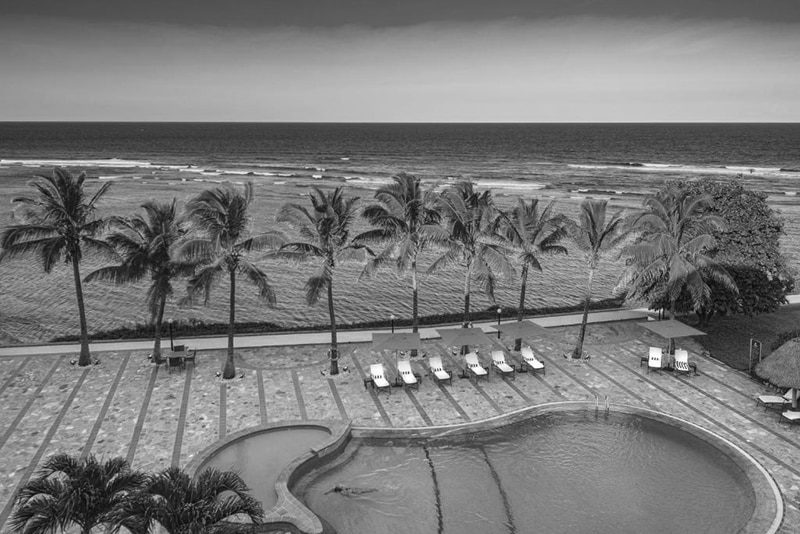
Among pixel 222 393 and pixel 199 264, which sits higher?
pixel 199 264

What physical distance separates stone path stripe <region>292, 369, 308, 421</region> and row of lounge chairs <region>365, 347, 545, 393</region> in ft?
8.41

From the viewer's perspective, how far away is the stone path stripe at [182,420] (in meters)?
17.6

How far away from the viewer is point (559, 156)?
147m

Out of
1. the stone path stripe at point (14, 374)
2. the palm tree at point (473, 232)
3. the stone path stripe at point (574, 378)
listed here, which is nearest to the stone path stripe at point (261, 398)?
the palm tree at point (473, 232)

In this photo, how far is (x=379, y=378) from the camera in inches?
890

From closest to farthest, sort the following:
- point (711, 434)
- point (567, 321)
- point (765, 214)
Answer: point (711, 434) < point (765, 214) < point (567, 321)

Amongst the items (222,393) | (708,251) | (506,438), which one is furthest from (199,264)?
(708,251)

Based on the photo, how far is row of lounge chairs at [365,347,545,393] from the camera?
22.6 m

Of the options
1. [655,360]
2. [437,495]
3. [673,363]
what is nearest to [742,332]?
[673,363]

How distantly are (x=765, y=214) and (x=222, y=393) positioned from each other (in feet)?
82.2

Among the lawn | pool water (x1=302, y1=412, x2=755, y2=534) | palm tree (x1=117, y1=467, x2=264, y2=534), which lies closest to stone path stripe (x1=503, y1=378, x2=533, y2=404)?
pool water (x1=302, y1=412, x2=755, y2=534)

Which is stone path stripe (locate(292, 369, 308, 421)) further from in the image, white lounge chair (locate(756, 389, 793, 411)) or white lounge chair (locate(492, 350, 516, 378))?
white lounge chair (locate(756, 389, 793, 411))

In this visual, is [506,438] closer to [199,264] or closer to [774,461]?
[774,461]

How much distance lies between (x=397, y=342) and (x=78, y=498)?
567 inches
